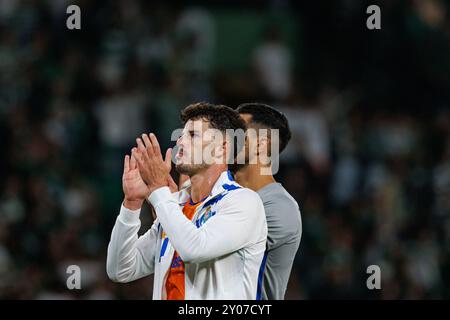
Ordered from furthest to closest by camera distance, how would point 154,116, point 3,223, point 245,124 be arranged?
point 154,116
point 3,223
point 245,124

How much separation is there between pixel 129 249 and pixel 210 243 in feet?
2.11

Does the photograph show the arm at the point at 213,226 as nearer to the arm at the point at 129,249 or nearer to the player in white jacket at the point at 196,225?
the player in white jacket at the point at 196,225

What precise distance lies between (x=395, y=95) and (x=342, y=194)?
1905mm

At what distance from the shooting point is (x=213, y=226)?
14.6 ft

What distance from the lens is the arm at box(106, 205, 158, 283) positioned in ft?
15.7

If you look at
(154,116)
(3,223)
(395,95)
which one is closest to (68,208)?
(3,223)

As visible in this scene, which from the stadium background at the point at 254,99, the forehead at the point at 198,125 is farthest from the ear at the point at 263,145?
the stadium background at the point at 254,99

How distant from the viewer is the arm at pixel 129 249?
4.80 metres

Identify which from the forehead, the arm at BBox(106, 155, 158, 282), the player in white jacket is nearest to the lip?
the player in white jacket

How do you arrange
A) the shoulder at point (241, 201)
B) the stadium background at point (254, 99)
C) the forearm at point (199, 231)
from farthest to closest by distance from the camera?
the stadium background at point (254, 99), the shoulder at point (241, 201), the forearm at point (199, 231)

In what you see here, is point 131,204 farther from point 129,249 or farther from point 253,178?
point 253,178

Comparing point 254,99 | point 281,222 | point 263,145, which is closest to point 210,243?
point 281,222
